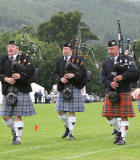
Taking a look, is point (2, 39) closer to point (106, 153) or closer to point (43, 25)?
point (43, 25)

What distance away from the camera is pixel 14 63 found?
31.2 feet

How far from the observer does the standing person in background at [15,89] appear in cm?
948

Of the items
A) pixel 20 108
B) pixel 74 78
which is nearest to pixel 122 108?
pixel 74 78

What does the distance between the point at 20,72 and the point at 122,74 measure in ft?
5.89

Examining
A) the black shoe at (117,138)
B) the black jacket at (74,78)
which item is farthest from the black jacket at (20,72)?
the black shoe at (117,138)

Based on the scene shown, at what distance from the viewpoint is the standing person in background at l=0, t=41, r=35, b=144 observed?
948cm

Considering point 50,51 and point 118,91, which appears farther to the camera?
point 50,51

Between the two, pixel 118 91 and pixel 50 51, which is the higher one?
pixel 50 51

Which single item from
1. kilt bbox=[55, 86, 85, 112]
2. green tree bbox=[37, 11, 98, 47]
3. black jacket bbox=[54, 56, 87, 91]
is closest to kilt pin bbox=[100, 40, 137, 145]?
black jacket bbox=[54, 56, 87, 91]

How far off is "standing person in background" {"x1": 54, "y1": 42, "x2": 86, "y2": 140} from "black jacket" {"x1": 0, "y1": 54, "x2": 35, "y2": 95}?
3.35 feet

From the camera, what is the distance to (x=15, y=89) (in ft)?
31.6

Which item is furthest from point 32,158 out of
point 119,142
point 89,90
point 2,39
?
point 2,39

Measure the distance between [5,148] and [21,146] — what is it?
15.3 inches

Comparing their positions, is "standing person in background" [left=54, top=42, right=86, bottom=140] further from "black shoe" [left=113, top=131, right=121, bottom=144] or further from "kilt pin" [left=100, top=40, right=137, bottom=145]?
"black shoe" [left=113, top=131, right=121, bottom=144]
